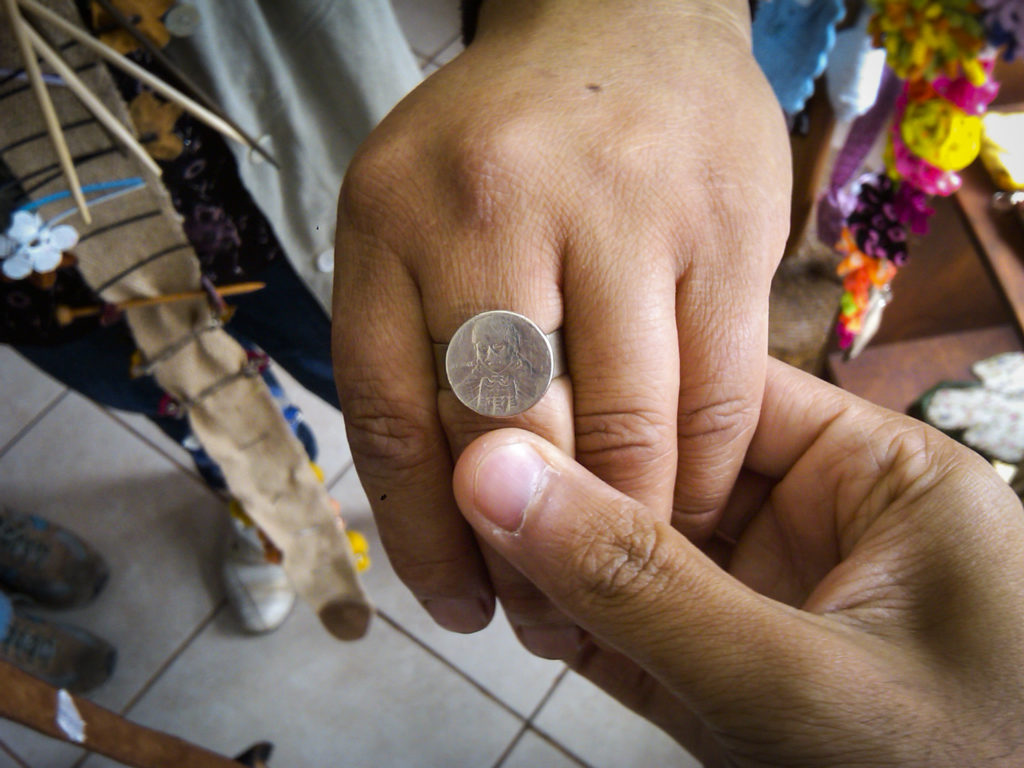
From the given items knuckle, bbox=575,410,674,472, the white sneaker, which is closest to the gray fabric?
knuckle, bbox=575,410,674,472

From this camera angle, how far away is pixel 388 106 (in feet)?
2.37

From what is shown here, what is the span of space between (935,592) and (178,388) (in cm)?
67

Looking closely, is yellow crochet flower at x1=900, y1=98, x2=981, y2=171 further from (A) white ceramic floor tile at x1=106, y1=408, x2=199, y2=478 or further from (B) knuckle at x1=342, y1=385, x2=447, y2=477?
(A) white ceramic floor tile at x1=106, y1=408, x2=199, y2=478

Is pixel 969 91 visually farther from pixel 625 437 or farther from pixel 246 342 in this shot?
pixel 246 342

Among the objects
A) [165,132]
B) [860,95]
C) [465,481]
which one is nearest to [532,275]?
[465,481]

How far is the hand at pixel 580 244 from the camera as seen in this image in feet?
1.55

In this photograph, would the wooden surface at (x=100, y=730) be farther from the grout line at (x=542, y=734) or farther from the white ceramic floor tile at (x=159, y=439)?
the white ceramic floor tile at (x=159, y=439)

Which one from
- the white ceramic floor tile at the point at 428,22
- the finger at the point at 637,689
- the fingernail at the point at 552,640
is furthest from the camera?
the white ceramic floor tile at the point at 428,22

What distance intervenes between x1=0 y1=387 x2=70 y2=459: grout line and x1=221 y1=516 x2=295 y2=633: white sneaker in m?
0.59

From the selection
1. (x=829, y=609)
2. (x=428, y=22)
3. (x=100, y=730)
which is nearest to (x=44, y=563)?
(x=100, y=730)

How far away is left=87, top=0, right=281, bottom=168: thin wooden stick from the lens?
0.57 metres

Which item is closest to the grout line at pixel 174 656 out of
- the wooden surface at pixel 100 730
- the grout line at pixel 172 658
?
the grout line at pixel 172 658

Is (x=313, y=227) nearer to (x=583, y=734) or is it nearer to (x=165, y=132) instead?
(x=165, y=132)

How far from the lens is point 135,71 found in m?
0.59
